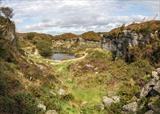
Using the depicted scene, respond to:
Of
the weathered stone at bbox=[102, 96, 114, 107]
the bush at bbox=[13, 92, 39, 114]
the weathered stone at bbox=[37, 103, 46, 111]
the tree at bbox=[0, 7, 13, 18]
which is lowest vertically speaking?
the weathered stone at bbox=[102, 96, 114, 107]

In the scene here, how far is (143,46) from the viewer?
141 ft

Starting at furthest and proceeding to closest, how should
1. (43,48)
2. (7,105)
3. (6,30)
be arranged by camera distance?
(43,48) < (6,30) < (7,105)

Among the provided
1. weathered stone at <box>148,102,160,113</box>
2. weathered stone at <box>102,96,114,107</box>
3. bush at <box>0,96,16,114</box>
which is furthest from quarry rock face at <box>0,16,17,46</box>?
weathered stone at <box>148,102,160,113</box>

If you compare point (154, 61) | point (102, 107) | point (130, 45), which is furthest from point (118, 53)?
point (102, 107)


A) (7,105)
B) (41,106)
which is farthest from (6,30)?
(7,105)

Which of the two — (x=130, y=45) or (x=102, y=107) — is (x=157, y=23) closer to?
(x=130, y=45)

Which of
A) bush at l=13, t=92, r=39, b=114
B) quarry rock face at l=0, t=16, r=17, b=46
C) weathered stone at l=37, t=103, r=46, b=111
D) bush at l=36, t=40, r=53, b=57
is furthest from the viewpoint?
bush at l=36, t=40, r=53, b=57

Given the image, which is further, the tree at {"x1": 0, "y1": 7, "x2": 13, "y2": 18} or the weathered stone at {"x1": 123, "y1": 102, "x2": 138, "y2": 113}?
the tree at {"x1": 0, "y1": 7, "x2": 13, "y2": 18}

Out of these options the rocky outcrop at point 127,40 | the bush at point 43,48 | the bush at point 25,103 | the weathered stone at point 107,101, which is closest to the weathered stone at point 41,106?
the bush at point 25,103

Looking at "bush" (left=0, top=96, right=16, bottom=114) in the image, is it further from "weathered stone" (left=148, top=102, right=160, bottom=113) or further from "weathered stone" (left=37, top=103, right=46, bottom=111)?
"weathered stone" (left=148, top=102, right=160, bottom=113)

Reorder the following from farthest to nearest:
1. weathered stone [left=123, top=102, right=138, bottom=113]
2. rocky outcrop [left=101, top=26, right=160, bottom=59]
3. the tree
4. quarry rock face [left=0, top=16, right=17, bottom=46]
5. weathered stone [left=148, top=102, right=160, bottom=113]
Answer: the tree → rocky outcrop [left=101, top=26, right=160, bottom=59] → quarry rock face [left=0, top=16, right=17, bottom=46] → weathered stone [left=123, top=102, right=138, bottom=113] → weathered stone [left=148, top=102, right=160, bottom=113]

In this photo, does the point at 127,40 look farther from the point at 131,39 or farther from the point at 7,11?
the point at 7,11

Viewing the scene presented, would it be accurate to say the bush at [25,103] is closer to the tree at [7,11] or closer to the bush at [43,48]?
the tree at [7,11]

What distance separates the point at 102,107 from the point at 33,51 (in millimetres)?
37995
